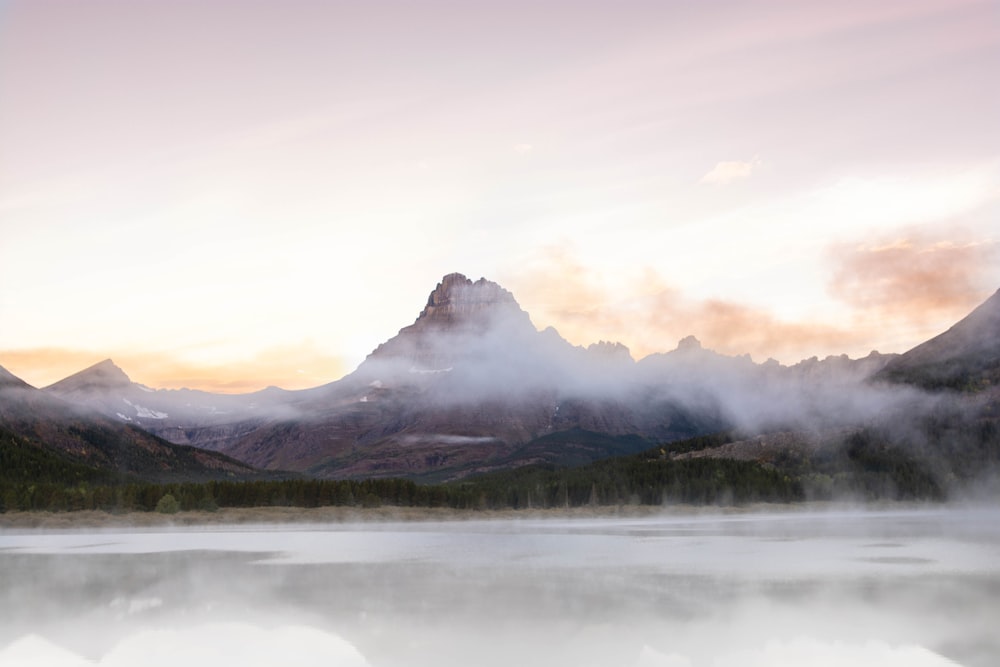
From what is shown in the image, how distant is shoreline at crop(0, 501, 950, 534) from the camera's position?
469ft

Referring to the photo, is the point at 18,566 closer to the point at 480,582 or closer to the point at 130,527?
the point at 480,582

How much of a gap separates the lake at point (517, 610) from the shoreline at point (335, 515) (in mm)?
84676

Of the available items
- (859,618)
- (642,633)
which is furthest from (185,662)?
(859,618)

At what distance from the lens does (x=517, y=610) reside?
35875 millimetres

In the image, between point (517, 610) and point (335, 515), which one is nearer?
point (517, 610)

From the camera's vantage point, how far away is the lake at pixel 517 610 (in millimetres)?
27953

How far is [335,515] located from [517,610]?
132828mm

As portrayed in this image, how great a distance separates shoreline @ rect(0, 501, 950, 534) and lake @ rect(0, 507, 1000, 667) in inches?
3334

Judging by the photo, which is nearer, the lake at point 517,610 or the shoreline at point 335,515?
the lake at point 517,610

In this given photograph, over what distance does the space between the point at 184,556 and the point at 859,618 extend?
2031 inches

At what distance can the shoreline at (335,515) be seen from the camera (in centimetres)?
14300

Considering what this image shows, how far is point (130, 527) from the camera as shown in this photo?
141000mm

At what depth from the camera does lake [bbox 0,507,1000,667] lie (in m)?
28.0

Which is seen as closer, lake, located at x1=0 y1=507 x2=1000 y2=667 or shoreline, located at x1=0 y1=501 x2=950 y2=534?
lake, located at x1=0 y1=507 x2=1000 y2=667
